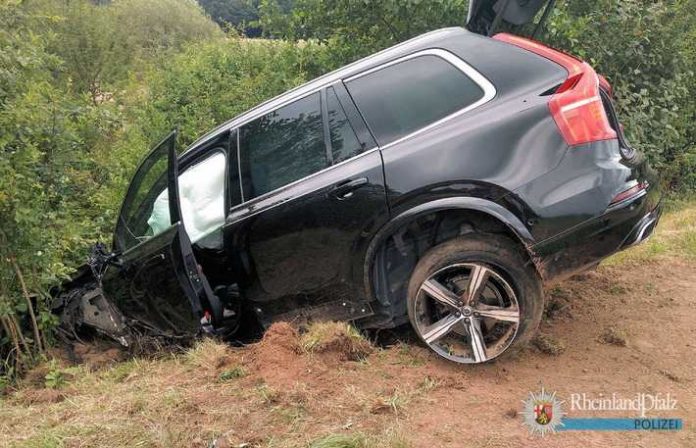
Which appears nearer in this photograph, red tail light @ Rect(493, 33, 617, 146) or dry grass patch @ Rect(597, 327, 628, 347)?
red tail light @ Rect(493, 33, 617, 146)

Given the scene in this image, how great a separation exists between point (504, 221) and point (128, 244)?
9.16ft

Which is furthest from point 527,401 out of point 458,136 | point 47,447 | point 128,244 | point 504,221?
point 128,244

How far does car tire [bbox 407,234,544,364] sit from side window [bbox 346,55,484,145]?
73 cm

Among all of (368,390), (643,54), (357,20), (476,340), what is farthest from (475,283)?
(643,54)

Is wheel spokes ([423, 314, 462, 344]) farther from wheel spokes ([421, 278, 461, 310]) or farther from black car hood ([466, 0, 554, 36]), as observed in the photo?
black car hood ([466, 0, 554, 36])

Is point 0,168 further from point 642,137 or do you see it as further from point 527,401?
point 642,137

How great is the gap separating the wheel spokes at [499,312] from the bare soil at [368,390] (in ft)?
1.13

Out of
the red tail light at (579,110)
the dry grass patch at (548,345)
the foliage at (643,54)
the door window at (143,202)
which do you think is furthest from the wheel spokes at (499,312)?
the foliage at (643,54)

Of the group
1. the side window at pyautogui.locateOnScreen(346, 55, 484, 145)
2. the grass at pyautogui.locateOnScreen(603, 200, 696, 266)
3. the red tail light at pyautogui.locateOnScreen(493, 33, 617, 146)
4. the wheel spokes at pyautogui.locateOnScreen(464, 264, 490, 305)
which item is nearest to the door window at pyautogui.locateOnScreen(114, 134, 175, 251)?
the side window at pyautogui.locateOnScreen(346, 55, 484, 145)

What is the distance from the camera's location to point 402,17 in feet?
23.3

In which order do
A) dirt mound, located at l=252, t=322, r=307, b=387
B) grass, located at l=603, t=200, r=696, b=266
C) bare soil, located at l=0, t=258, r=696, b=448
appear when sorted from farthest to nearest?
1. grass, located at l=603, t=200, r=696, b=266
2. dirt mound, located at l=252, t=322, r=307, b=387
3. bare soil, located at l=0, t=258, r=696, b=448

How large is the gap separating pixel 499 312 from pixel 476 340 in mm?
205

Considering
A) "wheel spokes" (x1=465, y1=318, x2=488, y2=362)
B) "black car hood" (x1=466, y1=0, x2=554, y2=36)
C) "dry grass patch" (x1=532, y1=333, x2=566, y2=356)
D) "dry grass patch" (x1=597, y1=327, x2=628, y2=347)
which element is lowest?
"dry grass patch" (x1=597, y1=327, x2=628, y2=347)

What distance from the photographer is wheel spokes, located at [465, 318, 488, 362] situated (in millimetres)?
3260
